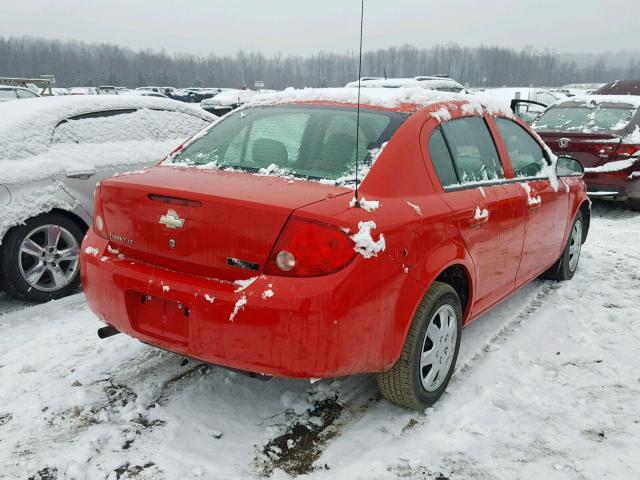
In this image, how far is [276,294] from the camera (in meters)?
2.29

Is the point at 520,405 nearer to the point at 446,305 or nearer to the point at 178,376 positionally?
the point at 446,305

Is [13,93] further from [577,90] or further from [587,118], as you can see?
[577,90]

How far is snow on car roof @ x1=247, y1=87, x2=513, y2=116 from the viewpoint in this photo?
322 cm

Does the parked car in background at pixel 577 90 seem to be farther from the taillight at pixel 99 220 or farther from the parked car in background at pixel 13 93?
the parked car in background at pixel 13 93

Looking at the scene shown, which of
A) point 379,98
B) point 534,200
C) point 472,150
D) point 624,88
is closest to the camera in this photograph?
point 379,98

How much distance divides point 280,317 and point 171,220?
702mm

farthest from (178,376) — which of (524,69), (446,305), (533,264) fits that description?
(524,69)

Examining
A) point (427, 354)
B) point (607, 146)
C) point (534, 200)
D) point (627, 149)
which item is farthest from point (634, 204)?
point (427, 354)

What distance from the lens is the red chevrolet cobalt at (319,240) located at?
7.61ft

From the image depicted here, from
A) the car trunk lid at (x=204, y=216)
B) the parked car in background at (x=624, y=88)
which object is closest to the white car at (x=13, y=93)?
the car trunk lid at (x=204, y=216)

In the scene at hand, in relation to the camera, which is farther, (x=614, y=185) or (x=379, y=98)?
(x=614, y=185)

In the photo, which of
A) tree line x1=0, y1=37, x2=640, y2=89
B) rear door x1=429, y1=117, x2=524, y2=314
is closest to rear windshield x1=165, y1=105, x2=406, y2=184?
rear door x1=429, y1=117, x2=524, y2=314

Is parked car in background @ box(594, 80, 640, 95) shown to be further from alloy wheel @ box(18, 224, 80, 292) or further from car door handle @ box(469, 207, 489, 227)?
alloy wheel @ box(18, 224, 80, 292)

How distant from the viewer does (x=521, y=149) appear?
412 centimetres
